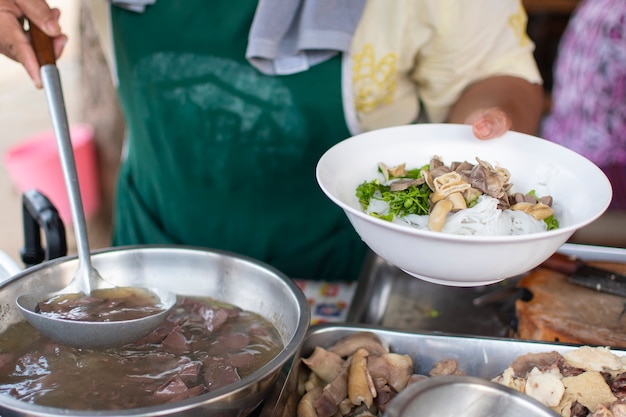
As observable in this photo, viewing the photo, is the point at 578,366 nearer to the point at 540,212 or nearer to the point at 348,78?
the point at 540,212

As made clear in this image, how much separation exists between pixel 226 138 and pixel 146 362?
3.38 ft

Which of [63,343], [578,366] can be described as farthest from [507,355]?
[63,343]

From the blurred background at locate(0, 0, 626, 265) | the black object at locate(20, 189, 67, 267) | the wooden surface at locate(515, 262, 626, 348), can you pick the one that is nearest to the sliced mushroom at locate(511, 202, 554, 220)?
the wooden surface at locate(515, 262, 626, 348)

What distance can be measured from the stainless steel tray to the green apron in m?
0.41

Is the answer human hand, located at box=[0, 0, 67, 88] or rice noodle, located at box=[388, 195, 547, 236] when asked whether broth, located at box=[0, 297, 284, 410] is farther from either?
human hand, located at box=[0, 0, 67, 88]

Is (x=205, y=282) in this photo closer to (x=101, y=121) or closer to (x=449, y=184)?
(x=449, y=184)

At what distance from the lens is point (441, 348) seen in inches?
47.5

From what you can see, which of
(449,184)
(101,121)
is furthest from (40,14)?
(101,121)

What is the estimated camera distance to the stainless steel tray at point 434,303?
158cm

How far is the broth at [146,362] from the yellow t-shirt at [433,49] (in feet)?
2.95

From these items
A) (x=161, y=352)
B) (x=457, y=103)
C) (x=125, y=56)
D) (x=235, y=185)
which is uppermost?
(x=125, y=56)

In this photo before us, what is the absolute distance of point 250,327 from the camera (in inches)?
48.1

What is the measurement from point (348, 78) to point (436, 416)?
1177mm

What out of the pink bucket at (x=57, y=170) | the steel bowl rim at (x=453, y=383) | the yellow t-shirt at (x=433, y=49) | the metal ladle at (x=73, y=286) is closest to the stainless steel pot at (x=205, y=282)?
the metal ladle at (x=73, y=286)
